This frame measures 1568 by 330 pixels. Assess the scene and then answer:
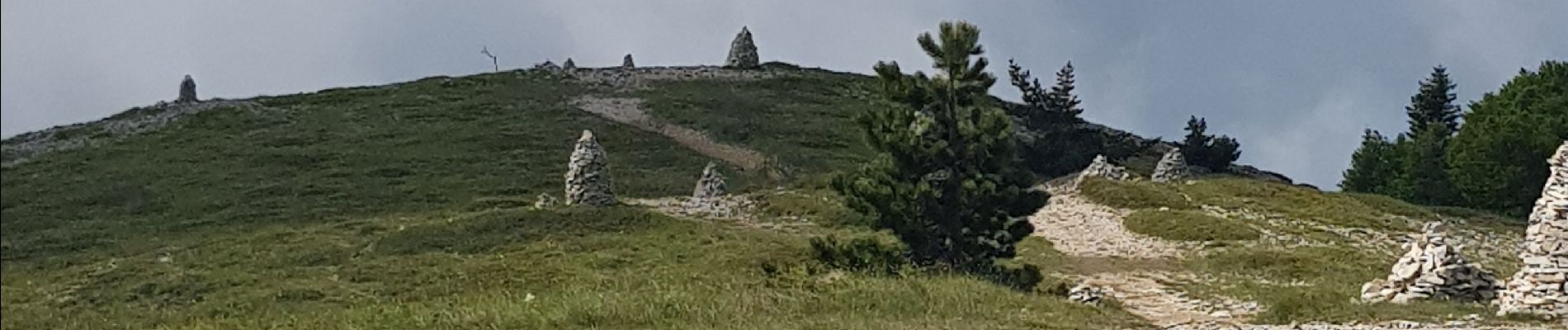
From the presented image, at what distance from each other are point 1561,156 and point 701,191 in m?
32.1

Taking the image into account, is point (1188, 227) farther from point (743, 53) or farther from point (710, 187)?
point (743, 53)

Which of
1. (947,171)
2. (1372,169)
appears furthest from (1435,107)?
(947,171)

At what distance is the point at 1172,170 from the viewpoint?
57406 mm

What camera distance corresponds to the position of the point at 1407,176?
71.5 metres

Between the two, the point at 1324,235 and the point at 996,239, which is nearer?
the point at 996,239

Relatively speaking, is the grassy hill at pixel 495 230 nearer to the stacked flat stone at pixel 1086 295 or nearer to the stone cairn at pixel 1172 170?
the stacked flat stone at pixel 1086 295

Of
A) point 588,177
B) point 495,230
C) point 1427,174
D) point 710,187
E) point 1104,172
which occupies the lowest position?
point 495,230

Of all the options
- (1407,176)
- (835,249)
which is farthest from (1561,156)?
(1407,176)

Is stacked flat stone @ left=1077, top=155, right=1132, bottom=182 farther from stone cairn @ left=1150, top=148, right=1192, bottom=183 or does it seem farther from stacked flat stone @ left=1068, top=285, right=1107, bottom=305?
stacked flat stone @ left=1068, top=285, right=1107, bottom=305

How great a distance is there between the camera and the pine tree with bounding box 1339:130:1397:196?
80.7 metres

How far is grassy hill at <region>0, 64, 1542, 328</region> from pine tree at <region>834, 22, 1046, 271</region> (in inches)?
59.0

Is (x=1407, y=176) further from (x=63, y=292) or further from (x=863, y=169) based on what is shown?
(x=63, y=292)

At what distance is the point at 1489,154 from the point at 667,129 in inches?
1258

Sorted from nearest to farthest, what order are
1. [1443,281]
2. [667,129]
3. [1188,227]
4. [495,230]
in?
[1443,281] → [495,230] → [1188,227] → [667,129]
